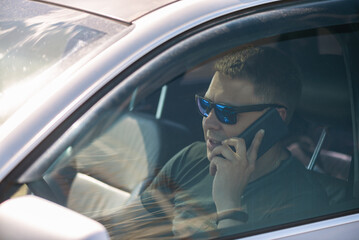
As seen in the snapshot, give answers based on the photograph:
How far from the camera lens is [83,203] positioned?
5.06 feet

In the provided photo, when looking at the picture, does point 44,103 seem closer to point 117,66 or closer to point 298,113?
point 117,66

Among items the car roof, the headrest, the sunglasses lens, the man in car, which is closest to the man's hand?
the man in car

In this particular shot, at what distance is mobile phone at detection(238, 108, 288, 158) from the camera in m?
1.75

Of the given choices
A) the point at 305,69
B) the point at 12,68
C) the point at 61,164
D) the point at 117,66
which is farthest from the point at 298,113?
the point at 12,68

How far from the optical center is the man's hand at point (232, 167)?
5.54ft

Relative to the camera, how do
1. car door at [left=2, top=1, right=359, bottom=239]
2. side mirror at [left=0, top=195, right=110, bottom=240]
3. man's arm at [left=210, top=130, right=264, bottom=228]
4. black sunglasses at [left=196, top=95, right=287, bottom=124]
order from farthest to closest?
black sunglasses at [left=196, top=95, right=287, bottom=124], man's arm at [left=210, top=130, right=264, bottom=228], car door at [left=2, top=1, right=359, bottom=239], side mirror at [left=0, top=195, right=110, bottom=240]

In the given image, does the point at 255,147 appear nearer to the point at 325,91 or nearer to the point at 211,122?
the point at 211,122

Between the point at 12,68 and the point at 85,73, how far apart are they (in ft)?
1.22

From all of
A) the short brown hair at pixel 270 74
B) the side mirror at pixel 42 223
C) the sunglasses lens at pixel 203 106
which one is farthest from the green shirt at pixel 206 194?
the side mirror at pixel 42 223

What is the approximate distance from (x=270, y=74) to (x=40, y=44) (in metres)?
0.75

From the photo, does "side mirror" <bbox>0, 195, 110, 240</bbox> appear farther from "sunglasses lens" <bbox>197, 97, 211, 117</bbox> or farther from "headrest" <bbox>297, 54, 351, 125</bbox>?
"headrest" <bbox>297, 54, 351, 125</bbox>

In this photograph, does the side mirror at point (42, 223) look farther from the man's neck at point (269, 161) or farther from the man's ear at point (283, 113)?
the man's ear at point (283, 113)

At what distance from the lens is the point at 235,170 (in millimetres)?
1724

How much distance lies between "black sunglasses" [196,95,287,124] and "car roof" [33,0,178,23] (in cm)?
33
